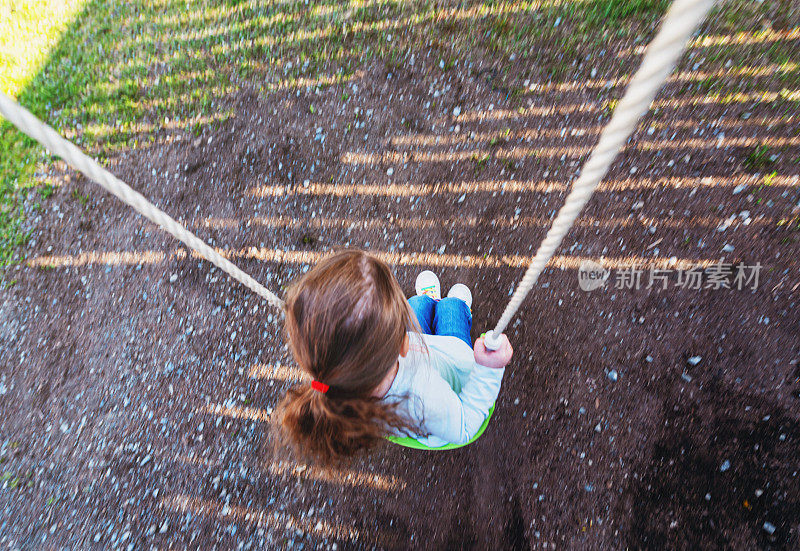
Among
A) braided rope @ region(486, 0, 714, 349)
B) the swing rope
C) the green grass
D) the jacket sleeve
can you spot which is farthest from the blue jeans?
the green grass

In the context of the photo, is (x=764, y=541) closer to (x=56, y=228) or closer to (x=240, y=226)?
(x=240, y=226)

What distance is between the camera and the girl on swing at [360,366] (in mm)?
962

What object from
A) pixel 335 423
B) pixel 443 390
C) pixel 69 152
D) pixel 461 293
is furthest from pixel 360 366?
pixel 461 293

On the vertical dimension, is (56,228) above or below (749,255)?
below

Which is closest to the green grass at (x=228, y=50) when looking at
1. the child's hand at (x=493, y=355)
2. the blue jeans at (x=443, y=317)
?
the blue jeans at (x=443, y=317)

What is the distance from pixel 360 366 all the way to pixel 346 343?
0.06m

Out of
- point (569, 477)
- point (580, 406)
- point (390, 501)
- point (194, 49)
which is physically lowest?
point (390, 501)

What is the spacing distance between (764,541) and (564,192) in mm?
1531

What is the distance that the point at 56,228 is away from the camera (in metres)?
2.44

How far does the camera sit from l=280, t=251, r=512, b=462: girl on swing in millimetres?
962

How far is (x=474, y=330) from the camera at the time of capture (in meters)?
1.91

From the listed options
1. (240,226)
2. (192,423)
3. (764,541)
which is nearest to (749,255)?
(764,541)

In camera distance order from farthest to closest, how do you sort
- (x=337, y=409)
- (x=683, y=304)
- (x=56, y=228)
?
(x=56, y=228), (x=683, y=304), (x=337, y=409)

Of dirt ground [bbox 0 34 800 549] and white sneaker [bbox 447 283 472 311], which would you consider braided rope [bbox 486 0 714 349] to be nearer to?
white sneaker [bbox 447 283 472 311]
